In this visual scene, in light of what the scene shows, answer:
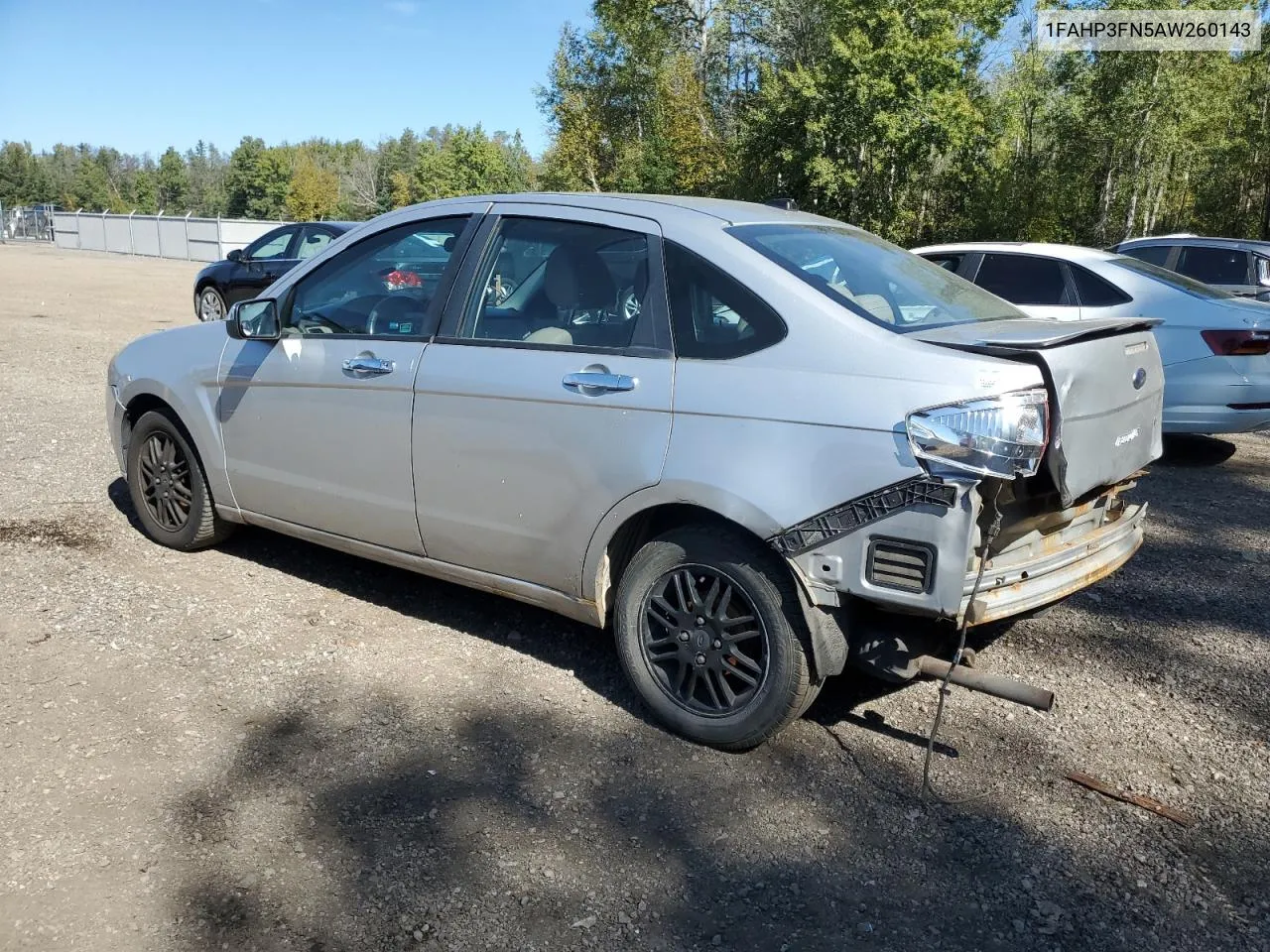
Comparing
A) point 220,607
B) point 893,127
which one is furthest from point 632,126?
point 220,607

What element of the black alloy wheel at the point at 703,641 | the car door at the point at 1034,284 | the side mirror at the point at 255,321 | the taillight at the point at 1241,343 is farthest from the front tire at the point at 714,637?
the taillight at the point at 1241,343

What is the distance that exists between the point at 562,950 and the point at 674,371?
1823 millimetres

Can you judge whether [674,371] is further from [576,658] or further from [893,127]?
[893,127]

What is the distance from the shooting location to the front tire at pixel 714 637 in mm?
3408

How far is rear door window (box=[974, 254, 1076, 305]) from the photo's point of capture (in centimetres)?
830

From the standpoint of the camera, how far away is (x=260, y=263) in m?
16.0

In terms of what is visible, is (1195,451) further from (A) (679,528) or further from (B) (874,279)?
(A) (679,528)

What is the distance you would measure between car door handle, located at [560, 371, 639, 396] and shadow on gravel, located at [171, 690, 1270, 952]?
1.22 m

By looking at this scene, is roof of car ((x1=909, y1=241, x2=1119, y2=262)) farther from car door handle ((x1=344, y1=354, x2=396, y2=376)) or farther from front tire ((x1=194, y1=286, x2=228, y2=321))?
front tire ((x1=194, y1=286, x2=228, y2=321))

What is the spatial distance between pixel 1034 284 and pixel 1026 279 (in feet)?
0.28

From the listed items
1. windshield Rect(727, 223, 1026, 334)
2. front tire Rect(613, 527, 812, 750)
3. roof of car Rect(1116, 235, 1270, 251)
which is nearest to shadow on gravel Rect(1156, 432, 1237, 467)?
roof of car Rect(1116, 235, 1270, 251)

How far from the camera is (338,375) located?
4422 mm

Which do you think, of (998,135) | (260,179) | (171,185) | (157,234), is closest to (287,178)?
(260,179)

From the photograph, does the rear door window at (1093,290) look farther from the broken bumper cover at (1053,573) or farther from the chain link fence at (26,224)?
the chain link fence at (26,224)
